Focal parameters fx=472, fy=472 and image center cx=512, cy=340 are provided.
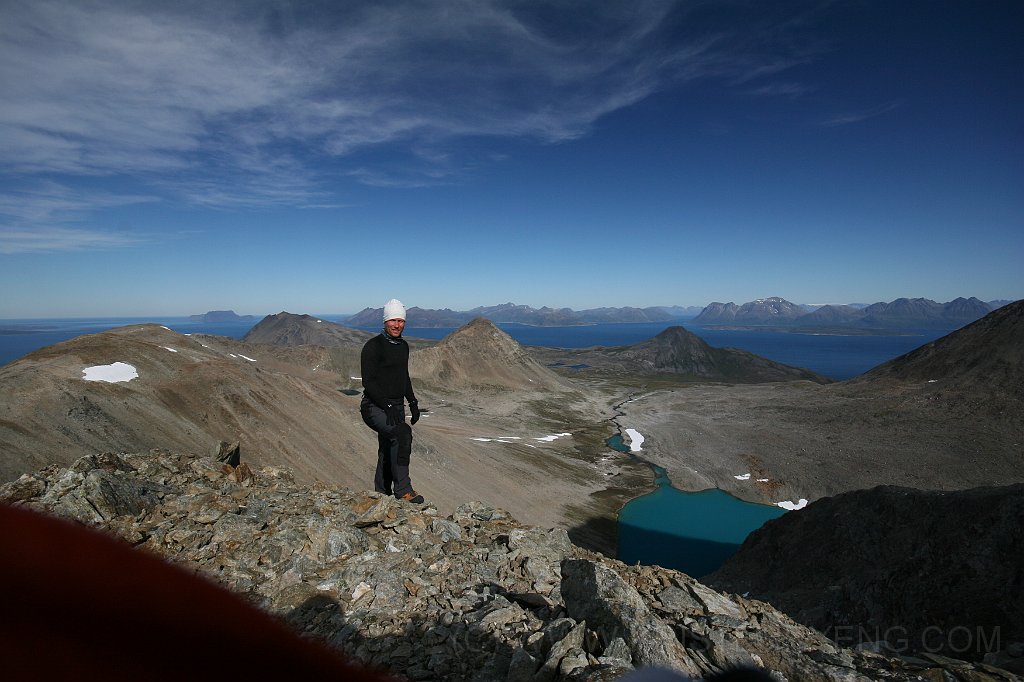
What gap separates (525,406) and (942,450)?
256 feet

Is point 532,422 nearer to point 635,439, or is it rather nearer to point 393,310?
point 635,439

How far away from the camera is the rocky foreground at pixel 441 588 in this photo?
546 centimetres

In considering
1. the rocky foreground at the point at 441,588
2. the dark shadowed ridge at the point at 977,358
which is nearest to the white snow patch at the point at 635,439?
the dark shadowed ridge at the point at 977,358

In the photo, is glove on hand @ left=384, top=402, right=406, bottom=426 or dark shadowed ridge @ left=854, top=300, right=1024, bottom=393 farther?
dark shadowed ridge @ left=854, top=300, right=1024, bottom=393

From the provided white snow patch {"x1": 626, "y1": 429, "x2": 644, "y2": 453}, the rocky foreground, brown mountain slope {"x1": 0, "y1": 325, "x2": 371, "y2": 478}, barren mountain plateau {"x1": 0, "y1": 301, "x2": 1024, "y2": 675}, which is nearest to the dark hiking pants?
the rocky foreground

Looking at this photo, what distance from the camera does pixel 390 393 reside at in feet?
34.2

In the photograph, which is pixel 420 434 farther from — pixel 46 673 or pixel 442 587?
pixel 46 673

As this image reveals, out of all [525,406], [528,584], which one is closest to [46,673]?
[528,584]

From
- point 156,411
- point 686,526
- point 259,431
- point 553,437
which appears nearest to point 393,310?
Result: point 156,411

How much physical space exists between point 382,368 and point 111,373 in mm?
33960

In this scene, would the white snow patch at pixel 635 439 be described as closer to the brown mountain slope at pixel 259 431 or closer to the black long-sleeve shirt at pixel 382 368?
the brown mountain slope at pixel 259 431

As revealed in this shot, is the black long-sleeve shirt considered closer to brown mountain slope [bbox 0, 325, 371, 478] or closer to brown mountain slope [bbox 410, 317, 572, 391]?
brown mountain slope [bbox 0, 325, 371, 478]

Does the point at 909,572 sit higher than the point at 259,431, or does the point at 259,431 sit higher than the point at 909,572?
the point at 259,431

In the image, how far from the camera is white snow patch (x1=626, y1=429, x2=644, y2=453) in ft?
305
